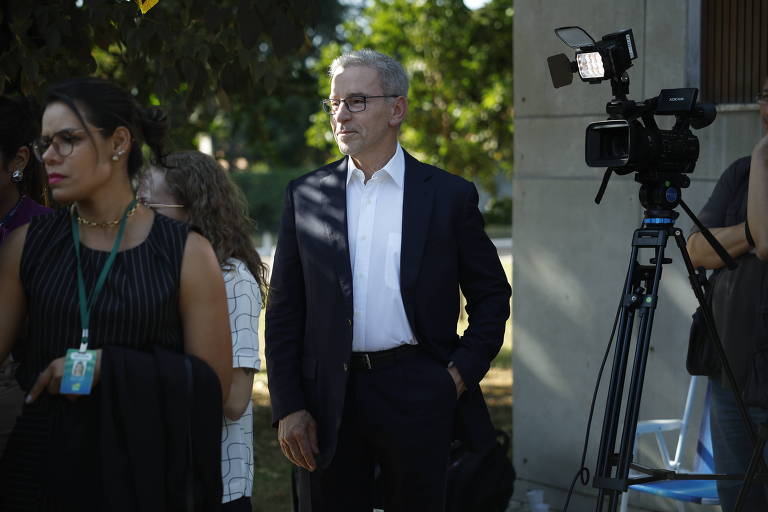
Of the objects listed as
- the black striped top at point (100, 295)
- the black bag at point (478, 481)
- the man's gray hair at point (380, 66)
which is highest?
the man's gray hair at point (380, 66)

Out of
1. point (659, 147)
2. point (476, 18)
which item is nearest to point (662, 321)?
point (659, 147)

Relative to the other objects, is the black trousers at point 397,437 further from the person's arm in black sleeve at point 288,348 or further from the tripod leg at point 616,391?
the tripod leg at point 616,391

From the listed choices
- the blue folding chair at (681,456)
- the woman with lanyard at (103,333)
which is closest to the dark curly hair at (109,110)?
the woman with lanyard at (103,333)

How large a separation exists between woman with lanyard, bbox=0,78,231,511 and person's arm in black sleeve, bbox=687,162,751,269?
1.90 m

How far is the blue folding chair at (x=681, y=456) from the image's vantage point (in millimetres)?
4105

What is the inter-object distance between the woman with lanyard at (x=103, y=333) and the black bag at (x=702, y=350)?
6.29ft

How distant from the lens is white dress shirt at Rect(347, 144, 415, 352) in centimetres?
321

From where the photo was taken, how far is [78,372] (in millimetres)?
2232

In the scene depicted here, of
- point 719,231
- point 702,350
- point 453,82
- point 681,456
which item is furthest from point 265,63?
point 453,82

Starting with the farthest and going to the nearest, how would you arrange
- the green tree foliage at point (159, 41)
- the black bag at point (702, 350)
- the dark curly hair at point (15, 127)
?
the green tree foliage at point (159, 41) < the black bag at point (702, 350) < the dark curly hair at point (15, 127)

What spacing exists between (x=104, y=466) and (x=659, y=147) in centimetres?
198

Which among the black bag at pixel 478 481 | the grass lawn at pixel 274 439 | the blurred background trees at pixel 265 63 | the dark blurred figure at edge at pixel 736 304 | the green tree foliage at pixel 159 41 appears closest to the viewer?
the dark blurred figure at edge at pixel 736 304

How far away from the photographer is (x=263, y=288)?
3.60m

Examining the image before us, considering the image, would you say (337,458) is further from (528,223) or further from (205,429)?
(528,223)
